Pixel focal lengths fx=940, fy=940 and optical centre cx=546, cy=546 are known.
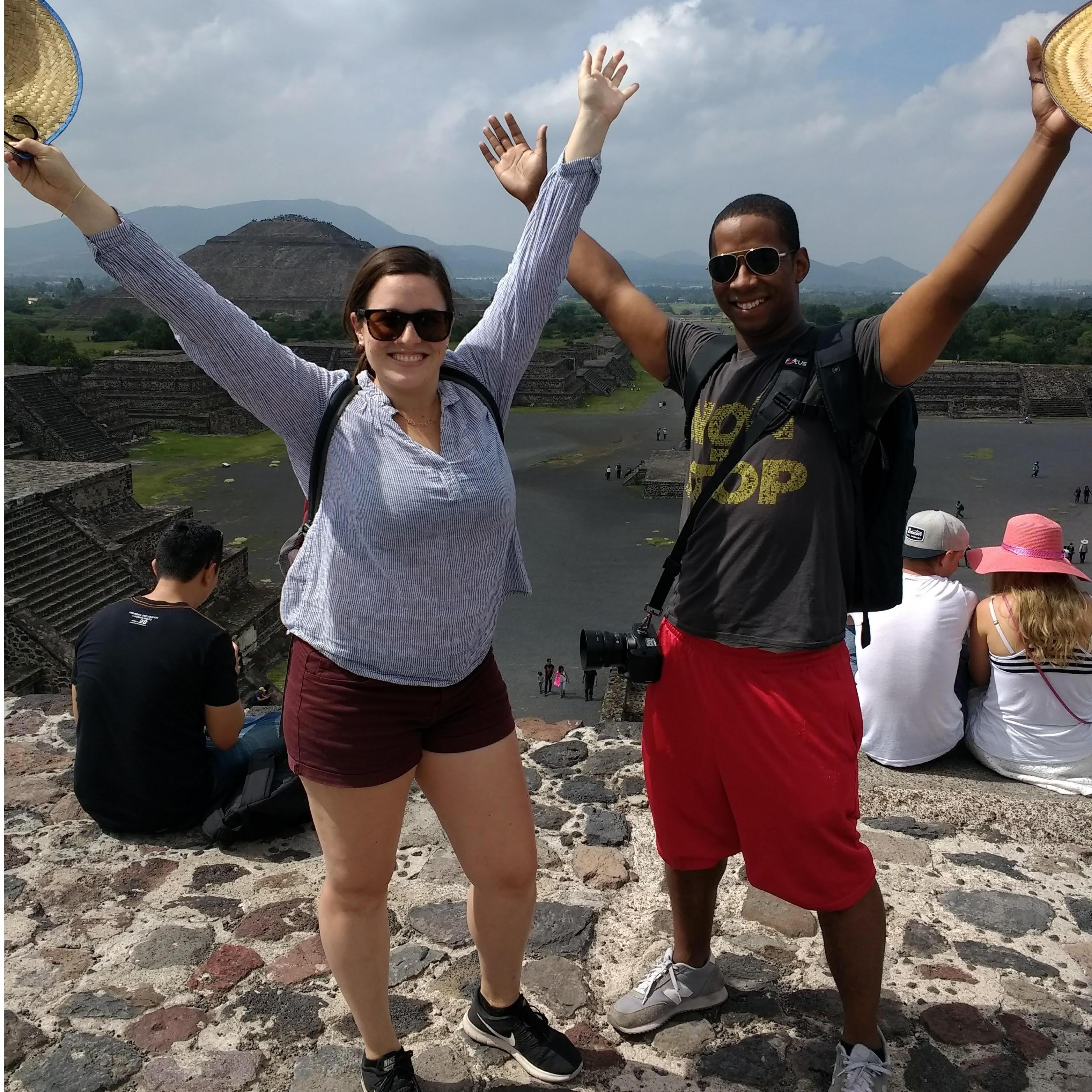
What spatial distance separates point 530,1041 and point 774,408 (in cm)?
129

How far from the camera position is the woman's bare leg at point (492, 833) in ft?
5.36

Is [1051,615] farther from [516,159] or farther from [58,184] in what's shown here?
[58,184]

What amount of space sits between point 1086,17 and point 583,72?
870 millimetres

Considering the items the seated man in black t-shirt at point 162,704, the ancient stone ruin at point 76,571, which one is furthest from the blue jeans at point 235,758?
the ancient stone ruin at point 76,571

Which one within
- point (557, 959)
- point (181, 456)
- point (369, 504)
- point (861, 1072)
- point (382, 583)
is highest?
Answer: point (369, 504)

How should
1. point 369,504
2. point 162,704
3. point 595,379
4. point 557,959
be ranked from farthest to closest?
1. point 595,379
2. point 162,704
3. point 557,959
4. point 369,504

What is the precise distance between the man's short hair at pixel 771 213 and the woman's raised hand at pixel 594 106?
0.29m

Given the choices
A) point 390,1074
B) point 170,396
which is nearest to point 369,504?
point 390,1074

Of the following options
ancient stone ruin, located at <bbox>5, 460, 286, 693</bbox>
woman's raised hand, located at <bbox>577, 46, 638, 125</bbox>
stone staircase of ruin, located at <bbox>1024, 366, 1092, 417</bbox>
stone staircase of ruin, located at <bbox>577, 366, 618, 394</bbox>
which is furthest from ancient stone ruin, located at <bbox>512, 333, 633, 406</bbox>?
woman's raised hand, located at <bbox>577, 46, 638, 125</bbox>

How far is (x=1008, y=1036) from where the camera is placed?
Result: 1.94 meters

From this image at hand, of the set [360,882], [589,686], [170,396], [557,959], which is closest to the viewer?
[360,882]

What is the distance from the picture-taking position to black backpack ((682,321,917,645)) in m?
1.61

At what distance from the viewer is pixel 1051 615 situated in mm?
2752

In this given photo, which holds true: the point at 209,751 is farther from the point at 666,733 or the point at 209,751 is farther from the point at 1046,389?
the point at 1046,389
